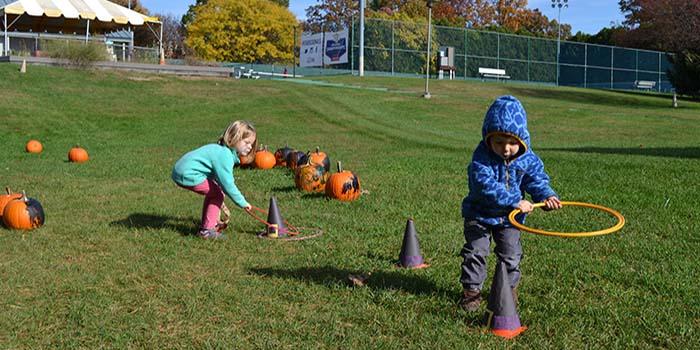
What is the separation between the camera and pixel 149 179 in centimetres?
1212

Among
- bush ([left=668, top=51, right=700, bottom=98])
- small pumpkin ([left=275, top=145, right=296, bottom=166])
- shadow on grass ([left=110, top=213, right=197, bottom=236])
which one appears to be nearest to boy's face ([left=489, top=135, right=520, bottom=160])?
shadow on grass ([left=110, top=213, right=197, bottom=236])

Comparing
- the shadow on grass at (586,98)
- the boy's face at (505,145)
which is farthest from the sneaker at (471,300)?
the shadow on grass at (586,98)

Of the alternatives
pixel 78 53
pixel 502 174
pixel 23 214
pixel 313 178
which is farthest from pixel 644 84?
pixel 502 174

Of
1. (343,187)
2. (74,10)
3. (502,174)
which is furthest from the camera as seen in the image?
(74,10)

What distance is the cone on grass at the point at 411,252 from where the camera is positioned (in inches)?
244

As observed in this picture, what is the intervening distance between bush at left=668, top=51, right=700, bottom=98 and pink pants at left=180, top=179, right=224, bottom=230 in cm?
3906

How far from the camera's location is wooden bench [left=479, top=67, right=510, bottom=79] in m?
53.7

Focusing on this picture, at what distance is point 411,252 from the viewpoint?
6207 millimetres

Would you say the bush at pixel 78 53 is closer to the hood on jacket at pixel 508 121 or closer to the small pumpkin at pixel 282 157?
the small pumpkin at pixel 282 157

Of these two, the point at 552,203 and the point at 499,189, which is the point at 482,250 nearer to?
the point at 499,189

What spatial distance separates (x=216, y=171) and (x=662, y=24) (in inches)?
2525

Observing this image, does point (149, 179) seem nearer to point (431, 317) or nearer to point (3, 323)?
point (3, 323)

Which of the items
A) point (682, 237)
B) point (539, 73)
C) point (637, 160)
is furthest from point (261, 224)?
point (539, 73)

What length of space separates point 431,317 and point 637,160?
1063 centimetres
